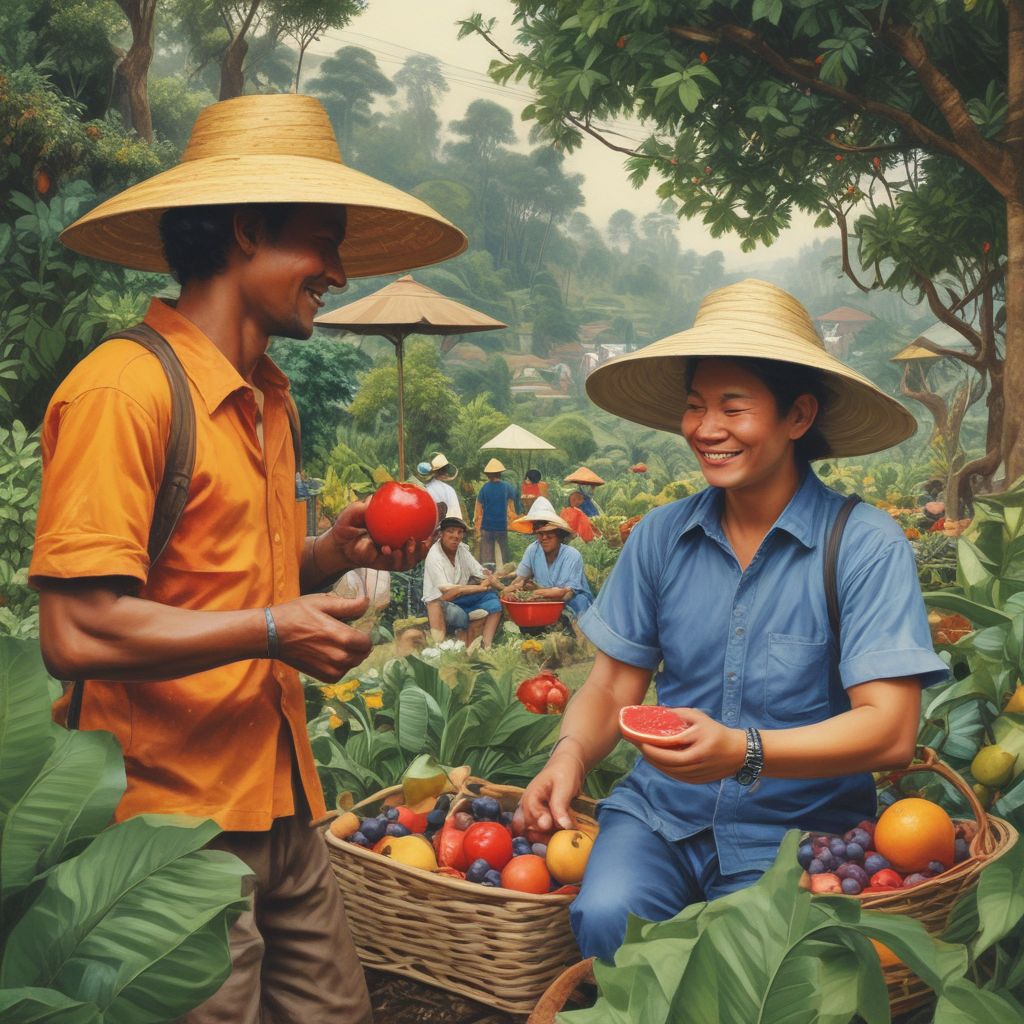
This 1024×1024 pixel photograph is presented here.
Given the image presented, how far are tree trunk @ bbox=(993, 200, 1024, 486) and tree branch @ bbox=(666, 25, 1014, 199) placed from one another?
22 cm

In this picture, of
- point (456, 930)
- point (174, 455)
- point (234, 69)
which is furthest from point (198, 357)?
point (234, 69)

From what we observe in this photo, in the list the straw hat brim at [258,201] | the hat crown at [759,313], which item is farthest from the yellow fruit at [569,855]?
the straw hat brim at [258,201]

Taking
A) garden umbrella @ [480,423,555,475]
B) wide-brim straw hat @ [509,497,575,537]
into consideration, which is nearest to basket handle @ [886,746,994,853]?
wide-brim straw hat @ [509,497,575,537]

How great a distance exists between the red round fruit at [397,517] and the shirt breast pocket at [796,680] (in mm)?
630

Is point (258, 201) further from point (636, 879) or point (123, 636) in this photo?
point (636, 879)

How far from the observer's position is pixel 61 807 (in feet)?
3.27

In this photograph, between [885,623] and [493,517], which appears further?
[493,517]

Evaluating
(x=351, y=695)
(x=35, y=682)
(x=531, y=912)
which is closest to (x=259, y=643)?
(x=35, y=682)

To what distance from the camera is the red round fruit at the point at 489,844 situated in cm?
218

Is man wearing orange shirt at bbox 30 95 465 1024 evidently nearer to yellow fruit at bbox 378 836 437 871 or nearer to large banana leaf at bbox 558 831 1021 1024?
yellow fruit at bbox 378 836 437 871

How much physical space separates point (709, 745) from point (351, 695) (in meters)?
1.90

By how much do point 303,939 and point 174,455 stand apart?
84cm

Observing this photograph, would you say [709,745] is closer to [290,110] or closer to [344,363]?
[290,110]

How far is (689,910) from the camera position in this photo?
1.18 meters
